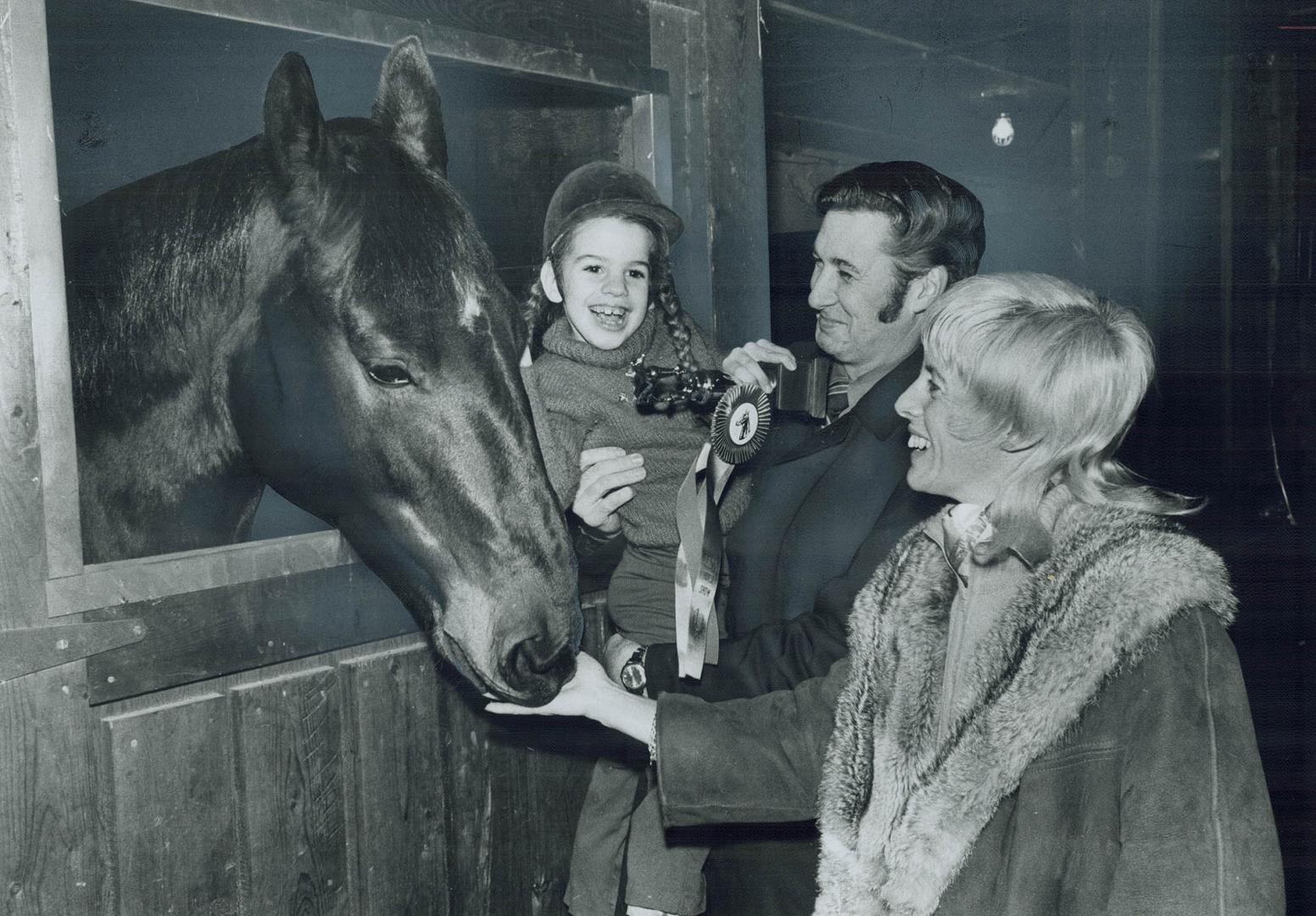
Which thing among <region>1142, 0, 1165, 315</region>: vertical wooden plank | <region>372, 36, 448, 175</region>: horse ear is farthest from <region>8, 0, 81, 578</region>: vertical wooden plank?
<region>1142, 0, 1165, 315</region>: vertical wooden plank

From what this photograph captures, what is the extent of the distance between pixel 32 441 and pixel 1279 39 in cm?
470

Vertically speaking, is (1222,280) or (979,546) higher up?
(1222,280)

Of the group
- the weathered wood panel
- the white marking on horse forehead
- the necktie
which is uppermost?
the white marking on horse forehead

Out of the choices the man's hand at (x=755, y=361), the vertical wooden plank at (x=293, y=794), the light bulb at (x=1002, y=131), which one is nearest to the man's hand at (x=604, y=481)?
the man's hand at (x=755, y=361)

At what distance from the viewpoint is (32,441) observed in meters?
1.67

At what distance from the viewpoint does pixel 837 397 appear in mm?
2354

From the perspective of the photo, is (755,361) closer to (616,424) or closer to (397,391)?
(616,424)

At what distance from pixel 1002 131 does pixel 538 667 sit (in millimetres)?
4449

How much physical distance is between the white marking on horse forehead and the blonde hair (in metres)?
0.81

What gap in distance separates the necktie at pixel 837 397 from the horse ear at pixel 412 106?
87 centimetres

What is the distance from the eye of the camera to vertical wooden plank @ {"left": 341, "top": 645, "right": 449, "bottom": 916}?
2236 millimetres

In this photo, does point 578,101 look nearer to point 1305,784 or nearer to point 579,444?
point 579,444

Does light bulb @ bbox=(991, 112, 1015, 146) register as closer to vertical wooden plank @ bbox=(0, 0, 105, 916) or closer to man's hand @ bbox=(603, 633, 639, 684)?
man's hand @ bbox=(603, 633, 639, 684)

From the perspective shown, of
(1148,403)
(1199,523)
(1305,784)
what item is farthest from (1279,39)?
(1305,784)
